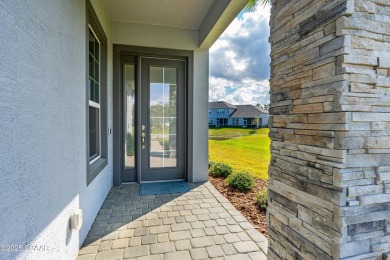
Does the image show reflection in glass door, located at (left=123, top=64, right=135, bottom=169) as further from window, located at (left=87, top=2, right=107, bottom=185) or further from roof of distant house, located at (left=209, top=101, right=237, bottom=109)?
roof of distant house, located at (left=209, top=101, right=237, bottom=109)

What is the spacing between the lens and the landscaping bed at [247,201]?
2.69 metres

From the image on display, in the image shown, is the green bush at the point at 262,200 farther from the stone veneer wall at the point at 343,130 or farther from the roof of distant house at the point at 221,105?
the roof of distant house at the point at 221,105

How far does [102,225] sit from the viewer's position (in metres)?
2.59

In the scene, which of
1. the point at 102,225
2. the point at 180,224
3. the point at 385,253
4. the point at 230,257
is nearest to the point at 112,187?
the point at 102,225

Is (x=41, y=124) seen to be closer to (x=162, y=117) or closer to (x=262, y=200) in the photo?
(x=262, y=200)

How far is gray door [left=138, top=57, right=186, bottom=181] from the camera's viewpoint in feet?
14.1

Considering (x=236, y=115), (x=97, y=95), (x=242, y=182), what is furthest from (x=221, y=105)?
(x=97, y=95)

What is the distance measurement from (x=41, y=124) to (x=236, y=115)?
33.5m

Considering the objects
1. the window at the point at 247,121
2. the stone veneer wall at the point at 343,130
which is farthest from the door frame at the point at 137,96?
the window at the point at 247,121

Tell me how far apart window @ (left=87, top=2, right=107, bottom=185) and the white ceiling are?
651 millimetres

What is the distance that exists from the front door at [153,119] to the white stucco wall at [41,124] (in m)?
2.07

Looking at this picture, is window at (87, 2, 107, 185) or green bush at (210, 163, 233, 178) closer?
window at (87, 2, 107, 185)

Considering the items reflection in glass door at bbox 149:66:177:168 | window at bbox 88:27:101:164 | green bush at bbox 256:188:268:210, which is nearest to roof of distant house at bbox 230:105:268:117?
reflection in glass door at bbox 149:66:177:168

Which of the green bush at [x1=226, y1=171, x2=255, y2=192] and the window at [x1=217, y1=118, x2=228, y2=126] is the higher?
the window at [x1=217, y1=118, x2=228, y2=126]
